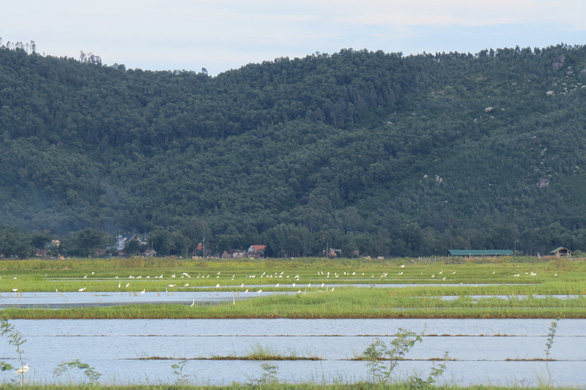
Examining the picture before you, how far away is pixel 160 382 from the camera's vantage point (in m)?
19.8

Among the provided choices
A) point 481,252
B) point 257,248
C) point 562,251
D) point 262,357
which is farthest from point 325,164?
point 262,357

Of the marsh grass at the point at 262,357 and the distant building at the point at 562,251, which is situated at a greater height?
the marsh grass at the point at 262,357

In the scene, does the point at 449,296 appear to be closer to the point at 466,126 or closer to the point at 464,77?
the point at 466,126

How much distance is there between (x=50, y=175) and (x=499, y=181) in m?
83.5

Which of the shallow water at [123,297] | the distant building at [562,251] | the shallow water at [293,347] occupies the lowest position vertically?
the distant building at [562,251]

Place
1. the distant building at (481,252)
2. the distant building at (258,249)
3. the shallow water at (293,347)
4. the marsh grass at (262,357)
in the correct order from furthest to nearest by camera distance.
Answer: the distant building at (258,249), the distant building at (481,252), the marsh grass at (262,357), the shallow water at (293,347)

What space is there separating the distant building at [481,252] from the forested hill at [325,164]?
9.17ft

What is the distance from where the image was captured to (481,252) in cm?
11600

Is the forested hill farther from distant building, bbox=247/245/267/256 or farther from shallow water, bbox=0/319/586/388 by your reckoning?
shallow water, bbox=0/319/586/388

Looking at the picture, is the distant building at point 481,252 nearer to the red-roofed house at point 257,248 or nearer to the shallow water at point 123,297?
the red-roofed house at point 257,248

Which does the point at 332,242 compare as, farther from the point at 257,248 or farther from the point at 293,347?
the point at 293,347

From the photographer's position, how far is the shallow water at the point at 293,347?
68.4 feet

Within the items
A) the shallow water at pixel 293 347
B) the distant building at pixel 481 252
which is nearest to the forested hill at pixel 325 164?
the distant building at pixel 481 252

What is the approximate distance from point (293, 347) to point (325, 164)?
464ft
